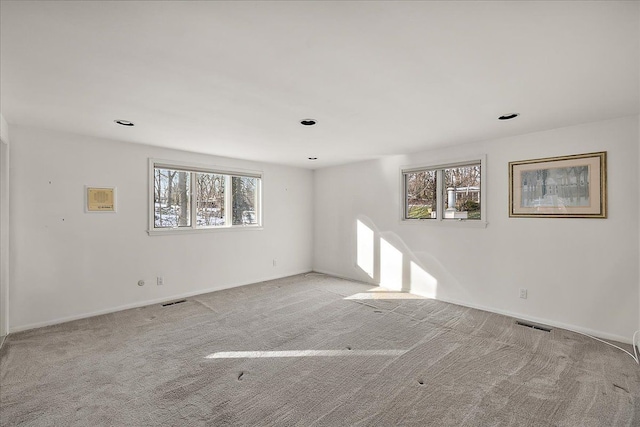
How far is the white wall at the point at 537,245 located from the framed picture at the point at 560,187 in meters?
0.07

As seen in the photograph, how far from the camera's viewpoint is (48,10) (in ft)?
4.71

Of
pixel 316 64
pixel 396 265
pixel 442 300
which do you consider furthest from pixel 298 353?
pixel 396 265

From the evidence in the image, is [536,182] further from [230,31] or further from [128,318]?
[128,318]

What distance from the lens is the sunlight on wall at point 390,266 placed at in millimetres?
5070

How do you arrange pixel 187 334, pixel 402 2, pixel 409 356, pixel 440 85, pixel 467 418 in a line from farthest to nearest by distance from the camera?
1. pixel 187 334
2. pixel 409 356
3. pixel 440 85
4. pixel 467 418
5. pixel 402 2

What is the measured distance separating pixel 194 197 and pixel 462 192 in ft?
13.9

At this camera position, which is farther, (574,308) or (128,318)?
(128,318)

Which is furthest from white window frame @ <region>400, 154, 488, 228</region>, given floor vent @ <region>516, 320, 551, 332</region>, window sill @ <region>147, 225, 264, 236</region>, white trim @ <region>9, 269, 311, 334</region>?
white trim @ <region>9, 269, 311, 334</region>

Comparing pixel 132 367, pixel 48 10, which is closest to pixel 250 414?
pixel 132 367

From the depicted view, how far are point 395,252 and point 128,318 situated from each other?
405cm

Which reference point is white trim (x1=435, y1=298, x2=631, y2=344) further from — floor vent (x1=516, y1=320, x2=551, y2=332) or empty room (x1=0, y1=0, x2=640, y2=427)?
floor vent (x1=516, y1=320, x2=551, y2=332)

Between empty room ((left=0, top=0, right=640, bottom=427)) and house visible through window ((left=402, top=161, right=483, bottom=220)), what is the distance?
32 millimetres

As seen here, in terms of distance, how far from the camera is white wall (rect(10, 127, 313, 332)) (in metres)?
3.40

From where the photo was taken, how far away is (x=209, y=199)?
513 centimetres
